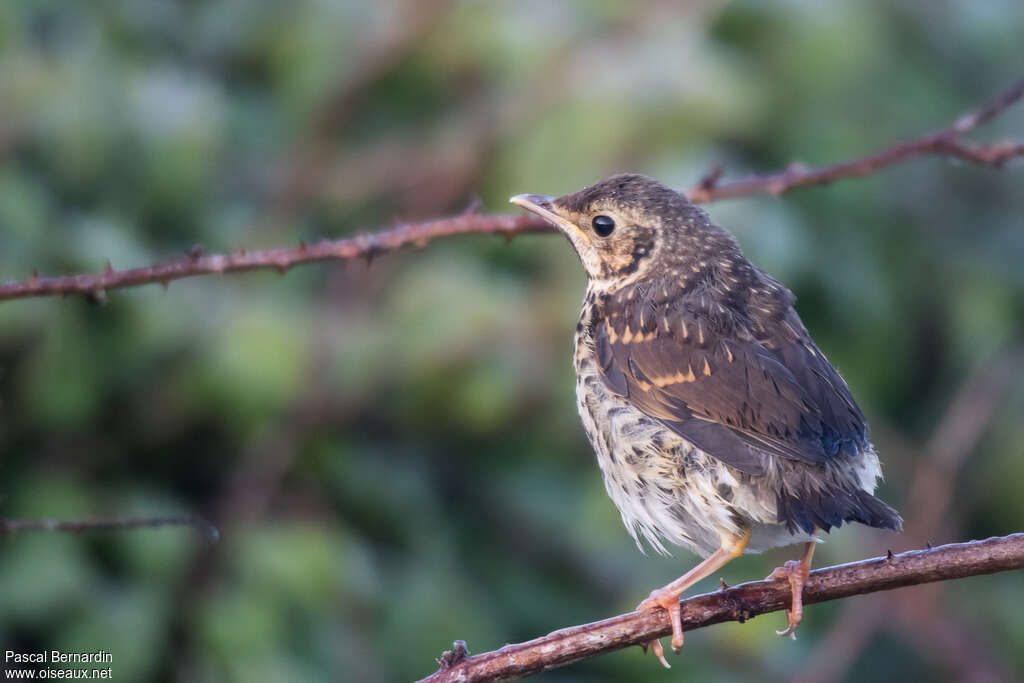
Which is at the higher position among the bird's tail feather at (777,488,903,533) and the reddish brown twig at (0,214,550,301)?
the reddish brown twig at (0,214,550,301)

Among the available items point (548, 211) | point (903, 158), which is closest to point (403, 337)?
point (548, 211)

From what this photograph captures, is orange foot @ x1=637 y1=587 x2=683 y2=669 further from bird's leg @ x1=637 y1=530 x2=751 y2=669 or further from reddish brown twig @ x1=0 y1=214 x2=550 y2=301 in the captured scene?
reddish brown twig @ x1=0 y1=214 x2=550 y2=301

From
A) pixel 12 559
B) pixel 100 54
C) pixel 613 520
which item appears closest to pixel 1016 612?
pixel 613 520

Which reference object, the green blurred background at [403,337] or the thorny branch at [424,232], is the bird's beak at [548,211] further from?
the green blurred background at [403,337]

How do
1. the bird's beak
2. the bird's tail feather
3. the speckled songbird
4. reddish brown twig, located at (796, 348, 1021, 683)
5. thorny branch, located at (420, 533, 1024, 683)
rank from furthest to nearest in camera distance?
reddish brown twig, located at (796, 348, 1021, 683) → the bird's beak → the speckled songbird → the bird's tail feather → thorny branch, located at (420, 533, 1024, 683)

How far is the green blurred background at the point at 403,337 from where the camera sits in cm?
381

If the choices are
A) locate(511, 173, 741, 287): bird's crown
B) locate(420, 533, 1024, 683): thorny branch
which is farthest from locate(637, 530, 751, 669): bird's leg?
locate(511, 173, 741, 287): bird's crown

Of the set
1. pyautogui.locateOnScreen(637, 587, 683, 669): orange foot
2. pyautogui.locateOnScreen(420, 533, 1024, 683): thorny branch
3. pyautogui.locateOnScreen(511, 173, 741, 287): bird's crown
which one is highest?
pyautogui.locateOnScreen(511, 173, 741, 287): bird's crown

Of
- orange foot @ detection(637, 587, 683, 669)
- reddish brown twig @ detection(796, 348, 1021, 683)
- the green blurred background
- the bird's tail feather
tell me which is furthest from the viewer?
reddish brown twig @ detection(796, 348, 1021, 683)

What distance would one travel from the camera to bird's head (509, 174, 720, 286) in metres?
3.09

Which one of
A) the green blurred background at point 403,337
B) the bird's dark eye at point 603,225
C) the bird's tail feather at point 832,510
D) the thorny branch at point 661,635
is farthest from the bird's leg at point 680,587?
the green blurred background at point 403,337

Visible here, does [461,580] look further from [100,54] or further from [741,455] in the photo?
[100,54]

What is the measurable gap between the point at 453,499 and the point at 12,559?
1.58 metres

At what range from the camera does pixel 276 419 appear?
4102 millimetres
